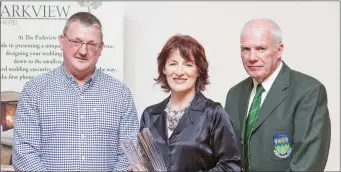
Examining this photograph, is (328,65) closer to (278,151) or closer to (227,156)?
(278,151)

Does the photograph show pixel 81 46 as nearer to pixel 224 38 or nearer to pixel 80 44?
pixel 80 44

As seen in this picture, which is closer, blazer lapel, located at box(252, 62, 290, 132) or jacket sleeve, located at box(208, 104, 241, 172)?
jacket sleeve, located at box(208, 104, 241, 172)

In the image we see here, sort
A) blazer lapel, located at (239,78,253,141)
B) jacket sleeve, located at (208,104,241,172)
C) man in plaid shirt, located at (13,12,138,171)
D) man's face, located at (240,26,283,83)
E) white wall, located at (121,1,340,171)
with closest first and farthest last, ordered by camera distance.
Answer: jacket sleeve, located at (208,104,241,172) → man in plaid shirt, located at (13,12,138,171) → man's face, located at (240,26,283,83) → blazer lapel, located at (239,78,253,141) → white wall, located at (121,1,340,171)

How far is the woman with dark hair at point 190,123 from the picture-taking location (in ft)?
6.70

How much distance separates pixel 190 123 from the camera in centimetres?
208

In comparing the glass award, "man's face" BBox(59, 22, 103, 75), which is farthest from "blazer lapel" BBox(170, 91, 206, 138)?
"man's face" BBox(59, 22, 103, 75)

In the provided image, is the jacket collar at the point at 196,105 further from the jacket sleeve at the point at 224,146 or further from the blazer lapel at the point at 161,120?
the jacket sleeve at the point at 224,146

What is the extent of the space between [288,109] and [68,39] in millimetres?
1090

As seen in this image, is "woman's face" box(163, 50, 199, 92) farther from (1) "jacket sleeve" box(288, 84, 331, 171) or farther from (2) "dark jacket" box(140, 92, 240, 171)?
(1) "jacket sleeve" box(288, 84, 331, 171)

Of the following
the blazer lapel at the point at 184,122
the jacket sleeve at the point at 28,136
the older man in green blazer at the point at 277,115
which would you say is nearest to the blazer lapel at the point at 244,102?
the older man in green blazer at the point at 277,115

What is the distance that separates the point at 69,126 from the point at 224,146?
2.34ft

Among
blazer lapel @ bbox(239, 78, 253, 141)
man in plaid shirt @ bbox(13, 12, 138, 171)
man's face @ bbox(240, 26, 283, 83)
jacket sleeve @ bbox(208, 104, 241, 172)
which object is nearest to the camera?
jacket sleeve @ bbox(208, 104, 241, 172)

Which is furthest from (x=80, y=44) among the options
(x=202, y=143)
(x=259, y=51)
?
(x=259, y=51)

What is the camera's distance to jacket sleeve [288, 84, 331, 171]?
214cm
